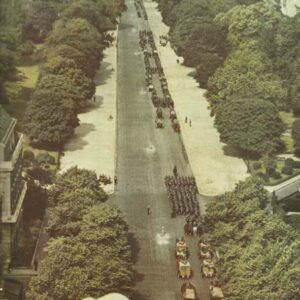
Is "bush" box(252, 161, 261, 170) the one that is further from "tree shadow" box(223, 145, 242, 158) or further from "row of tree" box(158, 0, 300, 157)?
"tree shadow" box(223, 145, 242, 158)

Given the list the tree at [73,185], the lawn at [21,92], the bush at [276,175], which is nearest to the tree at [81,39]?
the lawn at [21,92]

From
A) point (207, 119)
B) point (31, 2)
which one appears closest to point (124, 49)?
point (31, 2)

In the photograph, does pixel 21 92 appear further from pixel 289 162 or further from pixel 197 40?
pixel 289 162

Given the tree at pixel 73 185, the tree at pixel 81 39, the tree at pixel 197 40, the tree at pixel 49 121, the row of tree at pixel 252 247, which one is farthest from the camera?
the tree at pixel 197 40

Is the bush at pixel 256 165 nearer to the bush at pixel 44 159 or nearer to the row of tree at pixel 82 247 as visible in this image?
the bush at pixel 44 159

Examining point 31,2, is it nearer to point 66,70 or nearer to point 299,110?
point 66,70

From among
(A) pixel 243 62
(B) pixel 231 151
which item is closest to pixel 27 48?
(A) pixel 243 62
